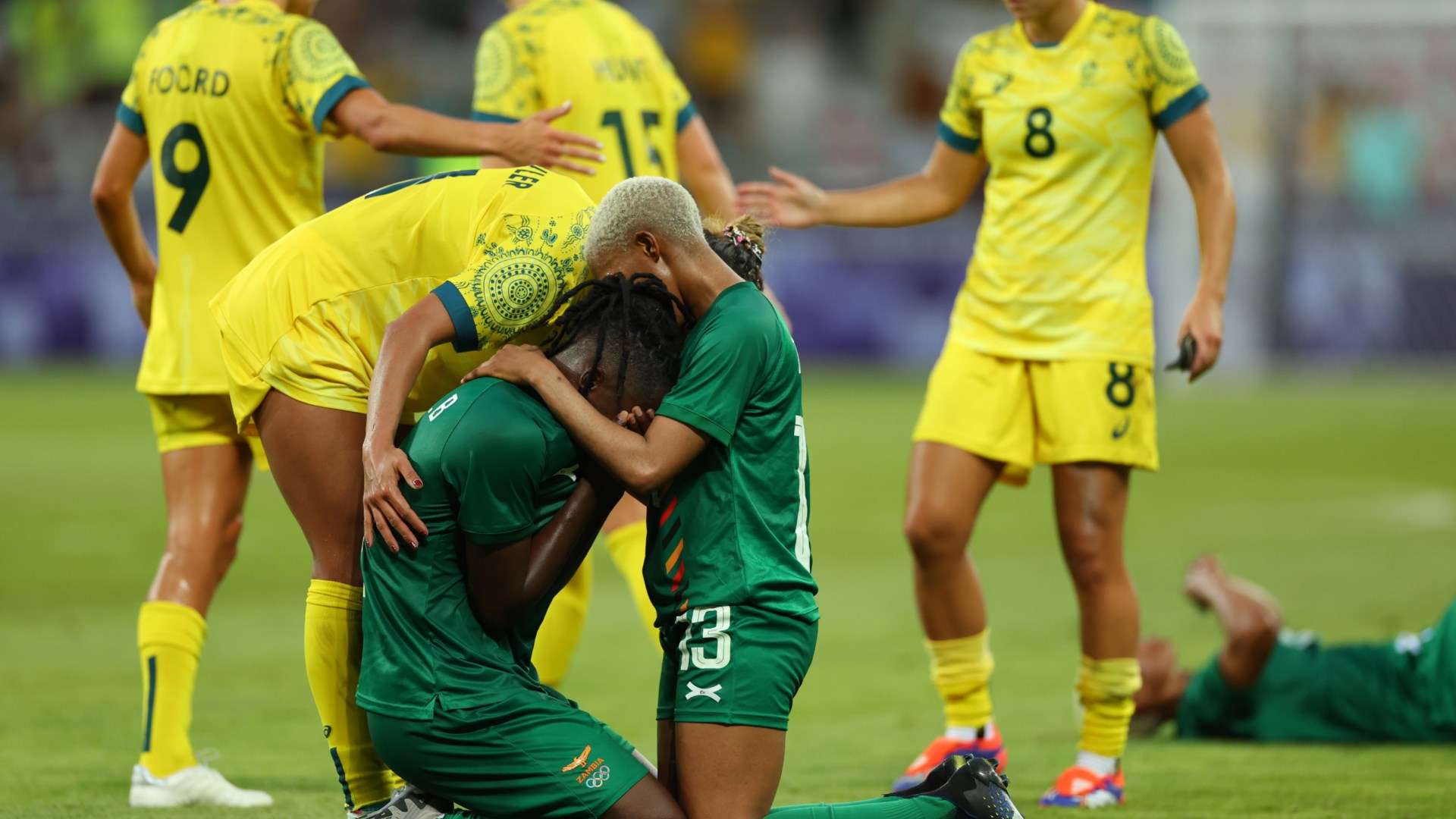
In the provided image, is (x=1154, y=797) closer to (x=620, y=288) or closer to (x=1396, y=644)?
(x=1396, y=644)

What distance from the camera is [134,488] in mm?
13078

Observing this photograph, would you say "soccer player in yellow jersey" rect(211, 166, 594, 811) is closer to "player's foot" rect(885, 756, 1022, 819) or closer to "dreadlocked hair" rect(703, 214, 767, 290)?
"dreadlocked hair" rect(703, 214, 767, 290)

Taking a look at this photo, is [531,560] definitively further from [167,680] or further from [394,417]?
[167,680]

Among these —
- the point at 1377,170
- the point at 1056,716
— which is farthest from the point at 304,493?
the point at 1377,170

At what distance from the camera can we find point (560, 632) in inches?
218

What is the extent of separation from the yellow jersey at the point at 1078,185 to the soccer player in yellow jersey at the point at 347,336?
5.74ft

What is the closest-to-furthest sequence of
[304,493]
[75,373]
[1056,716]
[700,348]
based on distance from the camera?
[700,348] < [304,493] < [1056,716] < [75,373]

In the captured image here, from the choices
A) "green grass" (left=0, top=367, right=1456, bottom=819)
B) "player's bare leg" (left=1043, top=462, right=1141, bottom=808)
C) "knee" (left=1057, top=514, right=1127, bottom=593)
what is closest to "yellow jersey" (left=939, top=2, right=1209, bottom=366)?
"player's bare leg" (left=1043, top=462, right=1141, bottom=808)

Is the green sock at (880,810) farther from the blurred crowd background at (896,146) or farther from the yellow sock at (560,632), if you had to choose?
the blurred crowd background at (896,146)

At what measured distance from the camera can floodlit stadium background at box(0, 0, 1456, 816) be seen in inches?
241

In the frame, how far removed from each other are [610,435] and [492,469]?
262mm

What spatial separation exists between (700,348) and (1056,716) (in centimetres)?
310

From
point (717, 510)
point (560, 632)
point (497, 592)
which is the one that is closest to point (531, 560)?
point (497, 592)

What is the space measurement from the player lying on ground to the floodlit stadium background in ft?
0.49
